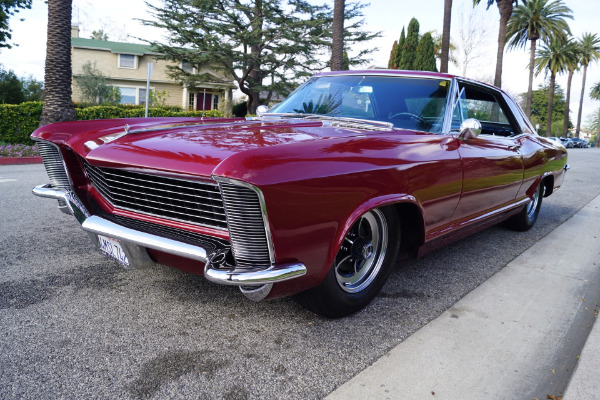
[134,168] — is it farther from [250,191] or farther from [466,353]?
[466,353]

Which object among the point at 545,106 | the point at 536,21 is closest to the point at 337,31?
the point at 536,21

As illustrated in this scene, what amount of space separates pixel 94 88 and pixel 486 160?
30722mm

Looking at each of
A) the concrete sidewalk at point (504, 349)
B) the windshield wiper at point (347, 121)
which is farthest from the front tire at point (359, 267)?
the windshield wiper at point (347, 121)

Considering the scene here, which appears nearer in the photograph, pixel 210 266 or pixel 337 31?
pixel 210 266

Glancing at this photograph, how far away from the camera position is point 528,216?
5.01 meters

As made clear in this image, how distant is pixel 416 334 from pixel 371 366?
1.48 ft

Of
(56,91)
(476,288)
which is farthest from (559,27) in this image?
(476,288)

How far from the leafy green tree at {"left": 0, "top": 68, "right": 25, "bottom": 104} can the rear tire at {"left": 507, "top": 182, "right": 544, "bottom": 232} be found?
26476 millimetres

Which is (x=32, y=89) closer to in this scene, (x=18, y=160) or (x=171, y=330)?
(x=18, y=160)

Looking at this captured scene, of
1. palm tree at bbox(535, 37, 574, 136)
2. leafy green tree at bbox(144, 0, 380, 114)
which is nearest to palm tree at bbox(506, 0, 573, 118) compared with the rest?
palm tree at bbox(535, 37, 574, 136)

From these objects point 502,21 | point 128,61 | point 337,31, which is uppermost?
point 502,21

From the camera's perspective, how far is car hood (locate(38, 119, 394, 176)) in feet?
6.61

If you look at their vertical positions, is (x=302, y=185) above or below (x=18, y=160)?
above

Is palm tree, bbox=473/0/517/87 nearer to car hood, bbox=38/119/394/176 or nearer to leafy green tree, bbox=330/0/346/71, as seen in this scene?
leafy green tree, bbox=330/0/346/71
